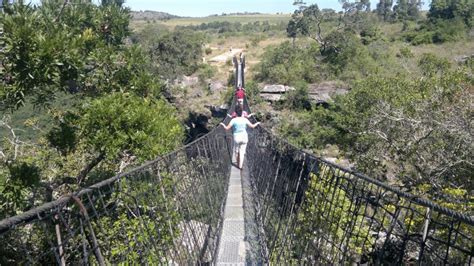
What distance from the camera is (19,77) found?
11.6 feet

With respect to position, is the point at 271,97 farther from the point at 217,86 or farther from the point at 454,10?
the point at 454,10

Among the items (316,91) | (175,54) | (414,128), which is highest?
(414,128)

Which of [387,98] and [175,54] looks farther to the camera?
[175,54]

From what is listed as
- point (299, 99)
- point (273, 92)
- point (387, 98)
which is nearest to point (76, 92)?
point (387, 98)

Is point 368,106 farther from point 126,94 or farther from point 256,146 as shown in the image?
point 126,94

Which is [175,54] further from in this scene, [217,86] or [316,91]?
[316,91]

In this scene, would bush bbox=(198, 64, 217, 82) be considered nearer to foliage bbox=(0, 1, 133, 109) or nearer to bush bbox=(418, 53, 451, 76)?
bush bbox=(418, 53, 451, 76)

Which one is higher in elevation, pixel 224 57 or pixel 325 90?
pixel 325 90

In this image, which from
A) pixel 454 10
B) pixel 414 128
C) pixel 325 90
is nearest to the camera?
pixel 414 128

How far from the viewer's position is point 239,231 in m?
4.00

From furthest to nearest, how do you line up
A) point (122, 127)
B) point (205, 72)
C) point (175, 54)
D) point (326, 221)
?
point (175, 54) < point (205, 72) < point (122, 127) < point (326, 221)

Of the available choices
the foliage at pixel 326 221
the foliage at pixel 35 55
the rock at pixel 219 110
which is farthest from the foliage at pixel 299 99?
the foliage at pixel 326 221

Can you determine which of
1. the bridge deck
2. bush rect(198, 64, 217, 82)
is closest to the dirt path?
bush rect(198, 64, 217, 82)

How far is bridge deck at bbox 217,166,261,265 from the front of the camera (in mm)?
3439
